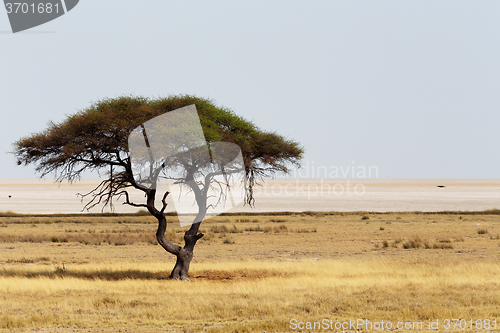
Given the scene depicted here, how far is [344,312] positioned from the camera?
13.4 m

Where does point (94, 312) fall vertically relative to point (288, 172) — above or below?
below

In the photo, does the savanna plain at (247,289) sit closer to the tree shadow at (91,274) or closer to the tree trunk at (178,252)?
the tree shadow at (91,274)

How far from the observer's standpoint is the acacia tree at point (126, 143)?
19.9 meters

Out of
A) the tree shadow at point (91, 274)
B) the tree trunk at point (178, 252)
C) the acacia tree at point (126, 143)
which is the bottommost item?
the tree shadow at point (91, 274)

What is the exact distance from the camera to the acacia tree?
19906mm

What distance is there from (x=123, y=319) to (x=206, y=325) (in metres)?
2.17

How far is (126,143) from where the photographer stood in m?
19.7

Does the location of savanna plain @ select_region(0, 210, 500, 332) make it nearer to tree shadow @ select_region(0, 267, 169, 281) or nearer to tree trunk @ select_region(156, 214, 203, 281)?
tree shadow @ select_region(0, 267, 169, 281)

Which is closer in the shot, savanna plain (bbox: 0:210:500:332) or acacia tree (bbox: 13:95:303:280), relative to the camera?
savanna plain (bbox: 0:210:500:332)

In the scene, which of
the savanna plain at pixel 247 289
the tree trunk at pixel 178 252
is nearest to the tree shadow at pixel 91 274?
the savanna plain at pixel 247 289

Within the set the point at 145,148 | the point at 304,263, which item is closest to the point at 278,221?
the point at 304,263

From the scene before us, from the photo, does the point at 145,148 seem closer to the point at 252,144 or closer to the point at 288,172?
the point at 252,144

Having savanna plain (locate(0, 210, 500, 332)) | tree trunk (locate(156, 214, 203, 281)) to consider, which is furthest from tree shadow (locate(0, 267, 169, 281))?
tree trunk (locate(156, 214, 203, 281))

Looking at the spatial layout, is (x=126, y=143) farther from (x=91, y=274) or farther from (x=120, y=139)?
(x=91, y=274)
